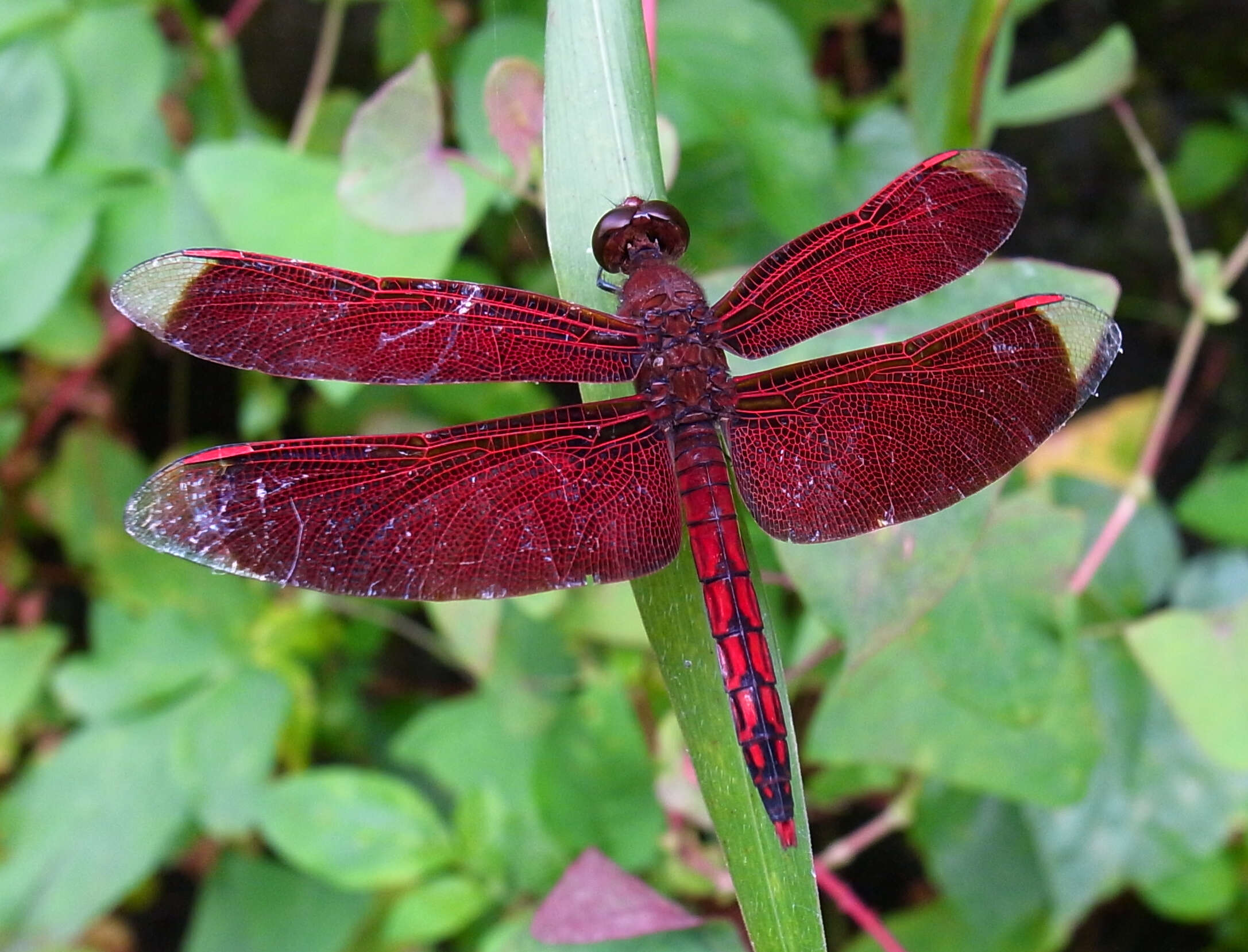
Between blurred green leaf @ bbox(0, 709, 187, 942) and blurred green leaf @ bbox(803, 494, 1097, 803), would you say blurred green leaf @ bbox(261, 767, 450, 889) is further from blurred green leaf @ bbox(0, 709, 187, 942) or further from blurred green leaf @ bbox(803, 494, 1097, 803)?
blurred green leaf @ bbox(803, 494, 1097, 803)

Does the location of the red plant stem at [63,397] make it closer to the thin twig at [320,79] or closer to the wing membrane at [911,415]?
the thin twig at [320,79]

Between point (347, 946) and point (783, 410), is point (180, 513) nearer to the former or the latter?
point (783, 410)

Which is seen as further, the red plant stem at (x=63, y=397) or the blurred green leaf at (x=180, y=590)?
the red plant stem at (x=63, y=397)

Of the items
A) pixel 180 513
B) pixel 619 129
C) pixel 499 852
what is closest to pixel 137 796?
pixel 499 852

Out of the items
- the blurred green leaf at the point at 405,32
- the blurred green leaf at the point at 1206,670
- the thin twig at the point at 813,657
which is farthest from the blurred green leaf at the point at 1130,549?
the blurred green leaf at the point at 405,32

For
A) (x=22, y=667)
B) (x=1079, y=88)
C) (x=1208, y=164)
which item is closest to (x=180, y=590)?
(x=22, y=667)
